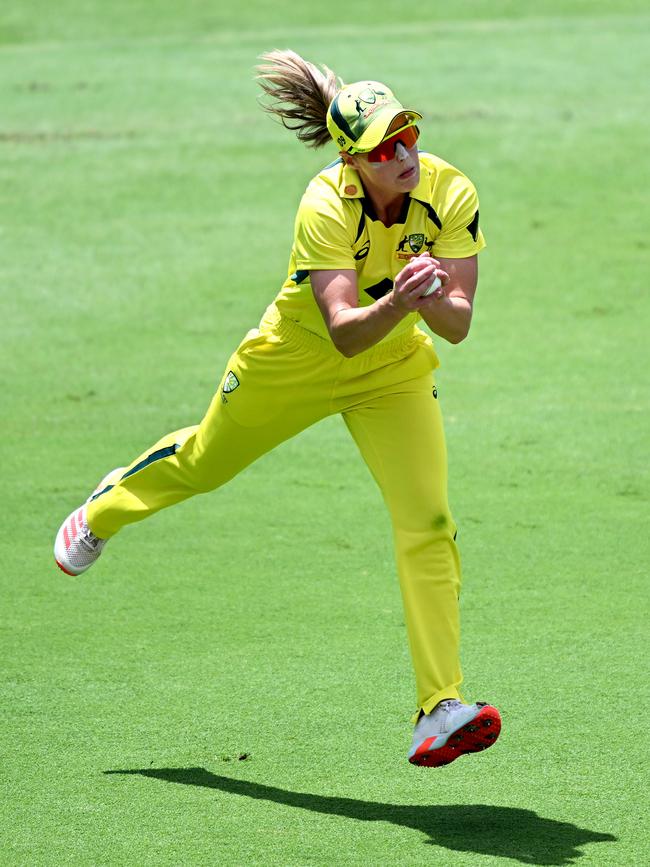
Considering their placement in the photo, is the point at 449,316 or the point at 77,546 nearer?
the point at 449,316

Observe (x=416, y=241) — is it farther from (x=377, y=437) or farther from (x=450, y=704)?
(x=450, y=704)

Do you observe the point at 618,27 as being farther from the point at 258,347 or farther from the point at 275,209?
the point at 258,347

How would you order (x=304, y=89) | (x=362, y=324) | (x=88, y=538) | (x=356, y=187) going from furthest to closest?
(x=88, y=538) → (x=304, y=89) → (x=356, y=187) → (x=362, y=324)

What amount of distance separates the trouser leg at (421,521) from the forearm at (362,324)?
1.51 feet

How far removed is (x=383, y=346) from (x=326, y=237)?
20.6 inches

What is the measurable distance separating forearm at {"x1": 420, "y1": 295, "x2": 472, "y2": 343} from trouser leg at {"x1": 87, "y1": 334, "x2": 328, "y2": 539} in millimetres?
563

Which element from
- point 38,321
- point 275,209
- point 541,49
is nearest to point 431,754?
point 38,321

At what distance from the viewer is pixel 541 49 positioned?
55.4 ft

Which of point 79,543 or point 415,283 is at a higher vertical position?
point 415,283

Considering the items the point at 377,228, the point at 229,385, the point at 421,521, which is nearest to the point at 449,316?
the point at 377,228

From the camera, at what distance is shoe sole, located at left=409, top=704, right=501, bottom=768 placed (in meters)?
4.61

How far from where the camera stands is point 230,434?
537 cm

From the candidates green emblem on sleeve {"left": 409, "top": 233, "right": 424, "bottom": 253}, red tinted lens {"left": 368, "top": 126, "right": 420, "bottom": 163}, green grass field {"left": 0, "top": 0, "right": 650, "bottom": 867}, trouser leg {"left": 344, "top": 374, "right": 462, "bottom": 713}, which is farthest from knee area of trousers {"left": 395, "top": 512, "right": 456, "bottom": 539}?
red tinted lens {"left": 368, "top": 126, "right": 420, "bottom": 163}

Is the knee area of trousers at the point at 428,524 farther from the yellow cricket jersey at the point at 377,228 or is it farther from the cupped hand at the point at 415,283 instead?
the cupped hand at the point at 415,283
